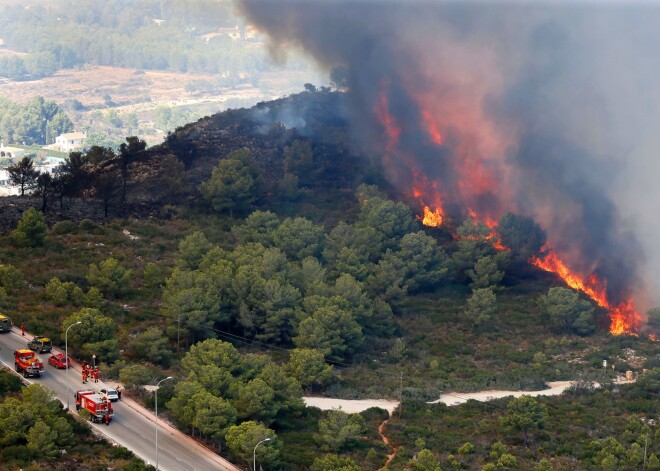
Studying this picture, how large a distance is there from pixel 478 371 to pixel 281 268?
24.1m

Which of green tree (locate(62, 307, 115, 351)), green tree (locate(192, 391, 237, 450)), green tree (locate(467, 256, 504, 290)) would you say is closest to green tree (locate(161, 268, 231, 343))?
green tree (locate(62, 307, 115, 351))

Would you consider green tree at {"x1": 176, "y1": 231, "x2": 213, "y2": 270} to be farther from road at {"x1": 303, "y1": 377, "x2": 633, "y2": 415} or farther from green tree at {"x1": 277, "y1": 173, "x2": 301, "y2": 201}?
green tree at {"x1": 277, "y1": 173, "x2": 301, "y2": 201}

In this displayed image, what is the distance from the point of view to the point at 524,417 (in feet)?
344

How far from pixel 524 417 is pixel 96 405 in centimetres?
3553

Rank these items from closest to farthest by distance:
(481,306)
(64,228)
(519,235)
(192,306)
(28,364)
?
(28,364), (192,306), (481,306), (64,228), (519,235)

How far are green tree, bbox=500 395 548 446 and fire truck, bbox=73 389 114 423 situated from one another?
33308 millimetres

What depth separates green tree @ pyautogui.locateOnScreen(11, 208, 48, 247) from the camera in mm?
138000

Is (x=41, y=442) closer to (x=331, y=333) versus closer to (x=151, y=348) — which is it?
(x=151, y=348)

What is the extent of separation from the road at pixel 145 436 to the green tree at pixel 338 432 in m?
9.73

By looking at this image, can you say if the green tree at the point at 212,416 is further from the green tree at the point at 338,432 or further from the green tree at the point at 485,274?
the green tree at the point at 485,274

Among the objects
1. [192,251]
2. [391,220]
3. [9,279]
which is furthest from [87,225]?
[391,220]

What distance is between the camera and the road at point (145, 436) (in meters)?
91.4

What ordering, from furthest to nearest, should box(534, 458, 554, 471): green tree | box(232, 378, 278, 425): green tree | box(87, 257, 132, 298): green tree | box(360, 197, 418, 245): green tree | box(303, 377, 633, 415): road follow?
box(360, 197, 418, 245): green tree → box(87, 257, 132, 298): green tree → box(303, 377, 633, 415): road → box(232, 378, 278, 425): green tree → box(534, 458, 554, 471): green tree

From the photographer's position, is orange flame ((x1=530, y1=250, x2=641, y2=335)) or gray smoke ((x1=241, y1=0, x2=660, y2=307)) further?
gray smoke ((x1=241, y1=0, x2=660, y2=307))
